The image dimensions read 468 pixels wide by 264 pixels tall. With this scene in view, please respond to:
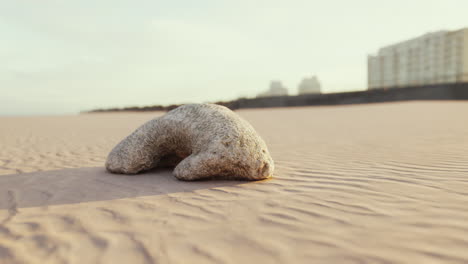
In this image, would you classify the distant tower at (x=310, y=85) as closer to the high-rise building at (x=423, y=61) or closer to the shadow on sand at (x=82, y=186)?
the high-rise building at (x=423, y=61)

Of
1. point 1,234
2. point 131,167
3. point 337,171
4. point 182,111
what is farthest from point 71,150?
point 337,171

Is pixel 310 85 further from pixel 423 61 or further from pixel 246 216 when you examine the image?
pixel 246 216

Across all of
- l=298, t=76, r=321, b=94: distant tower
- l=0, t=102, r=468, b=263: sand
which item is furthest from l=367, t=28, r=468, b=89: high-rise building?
l=0, t=102, r=468, b=263: sand

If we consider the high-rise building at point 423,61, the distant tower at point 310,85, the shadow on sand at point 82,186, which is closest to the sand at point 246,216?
the shadow on sand at point 82,186

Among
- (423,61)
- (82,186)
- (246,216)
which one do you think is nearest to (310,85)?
(423,61)

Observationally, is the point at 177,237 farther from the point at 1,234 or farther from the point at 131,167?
the point at 131,167

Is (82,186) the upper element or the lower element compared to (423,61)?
lower
